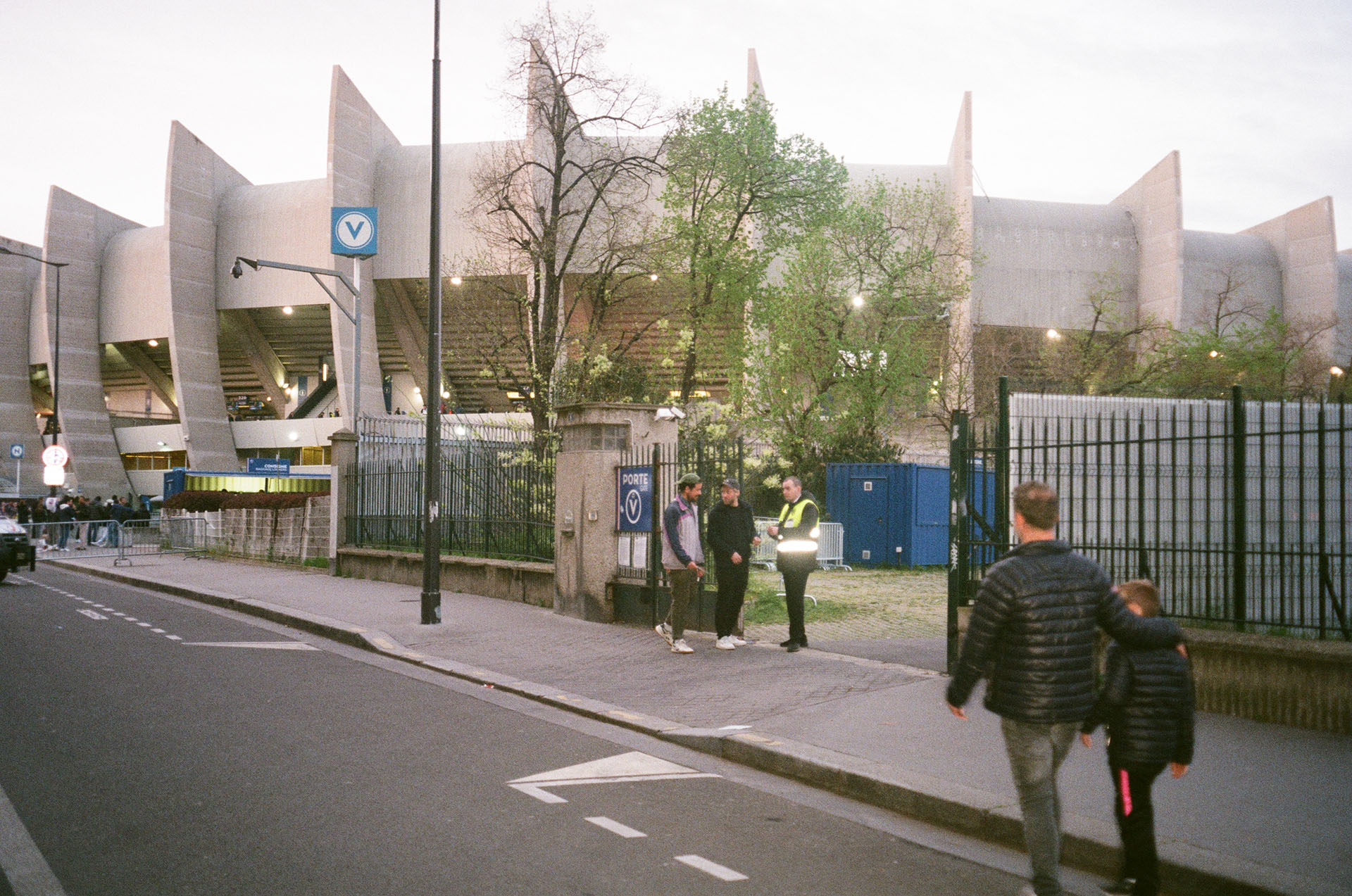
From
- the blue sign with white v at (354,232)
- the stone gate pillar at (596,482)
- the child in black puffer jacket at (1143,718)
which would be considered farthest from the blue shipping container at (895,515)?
the child in black puffer jacket at (1143,718)

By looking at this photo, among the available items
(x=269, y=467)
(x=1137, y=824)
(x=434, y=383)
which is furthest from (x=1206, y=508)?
(x=269, y=467)

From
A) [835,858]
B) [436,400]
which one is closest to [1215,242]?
[436,400]

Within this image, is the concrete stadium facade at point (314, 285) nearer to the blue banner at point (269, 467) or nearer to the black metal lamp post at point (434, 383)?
the blue banner at point (269, 467)

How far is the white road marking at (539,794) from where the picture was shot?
573 cm

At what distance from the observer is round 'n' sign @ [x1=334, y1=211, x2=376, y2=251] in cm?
1883

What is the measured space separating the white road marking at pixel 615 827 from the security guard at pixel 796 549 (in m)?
5.32

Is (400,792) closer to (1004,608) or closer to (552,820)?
(552,820)

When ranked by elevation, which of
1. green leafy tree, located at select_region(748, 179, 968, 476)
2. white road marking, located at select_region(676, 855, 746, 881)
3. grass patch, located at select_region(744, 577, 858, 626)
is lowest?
grass patch, located at select_region(744, 577, 858, 626)

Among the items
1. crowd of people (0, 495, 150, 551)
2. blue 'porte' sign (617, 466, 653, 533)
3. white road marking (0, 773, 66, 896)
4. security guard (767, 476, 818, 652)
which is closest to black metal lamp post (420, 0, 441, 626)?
blue 'porte' sign (617, 466, 653, 533)

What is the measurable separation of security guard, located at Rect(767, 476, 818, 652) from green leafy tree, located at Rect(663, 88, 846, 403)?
54.1 ft

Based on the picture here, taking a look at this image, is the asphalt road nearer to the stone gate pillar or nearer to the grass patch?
the stone gate pillar

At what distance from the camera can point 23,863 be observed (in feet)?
14.9

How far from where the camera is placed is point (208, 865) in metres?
4.55

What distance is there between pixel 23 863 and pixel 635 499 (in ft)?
27.9
